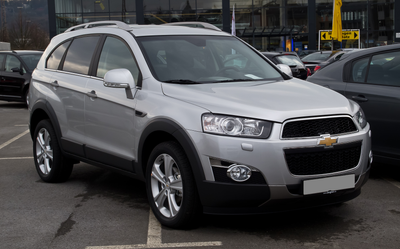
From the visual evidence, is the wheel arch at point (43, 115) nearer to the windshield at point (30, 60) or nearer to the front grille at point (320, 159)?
the front grille at point (320, 159)

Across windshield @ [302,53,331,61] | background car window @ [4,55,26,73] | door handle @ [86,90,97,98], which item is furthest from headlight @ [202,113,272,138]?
windshield @ [302,53,331,61]

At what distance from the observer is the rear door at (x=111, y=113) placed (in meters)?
4.66

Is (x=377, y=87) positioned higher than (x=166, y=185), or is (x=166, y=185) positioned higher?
(x=377, y=87)

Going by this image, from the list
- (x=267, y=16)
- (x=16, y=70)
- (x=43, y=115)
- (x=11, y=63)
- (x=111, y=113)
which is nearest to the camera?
(x=111, y=113)

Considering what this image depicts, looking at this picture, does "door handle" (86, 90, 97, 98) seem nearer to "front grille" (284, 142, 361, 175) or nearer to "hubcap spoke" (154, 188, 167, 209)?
"hubcap spoke" (154, 188, 167, 209)

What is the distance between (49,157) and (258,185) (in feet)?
10.5

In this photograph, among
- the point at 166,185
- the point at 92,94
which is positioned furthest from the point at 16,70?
the point at 166,185

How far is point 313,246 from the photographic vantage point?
150 inches

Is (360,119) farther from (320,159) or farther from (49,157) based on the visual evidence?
(49,157)

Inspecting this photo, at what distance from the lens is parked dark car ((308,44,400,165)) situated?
5531 mm

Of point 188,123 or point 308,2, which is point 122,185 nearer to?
point 188,123

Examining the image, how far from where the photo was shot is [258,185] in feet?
12.2

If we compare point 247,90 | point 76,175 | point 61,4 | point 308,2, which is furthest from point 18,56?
point 308,2

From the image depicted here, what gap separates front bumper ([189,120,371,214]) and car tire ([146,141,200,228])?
14 cm
